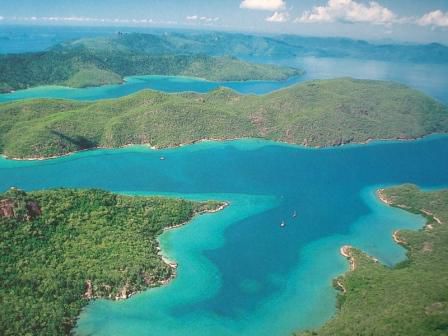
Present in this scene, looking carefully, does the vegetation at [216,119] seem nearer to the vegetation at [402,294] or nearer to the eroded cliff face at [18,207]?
the eroded cliff face at [18,207]

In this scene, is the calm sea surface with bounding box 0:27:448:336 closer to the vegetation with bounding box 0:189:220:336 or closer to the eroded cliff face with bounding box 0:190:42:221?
the vegetation with bounding box 0:189:220:336

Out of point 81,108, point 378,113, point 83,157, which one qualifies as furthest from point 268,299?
point 378,113

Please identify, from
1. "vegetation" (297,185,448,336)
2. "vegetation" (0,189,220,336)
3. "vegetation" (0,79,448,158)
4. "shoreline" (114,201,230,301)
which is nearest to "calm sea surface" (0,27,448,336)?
"shoreline" (114,201,230,301)

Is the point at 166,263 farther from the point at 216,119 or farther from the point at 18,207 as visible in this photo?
the point at 216,119

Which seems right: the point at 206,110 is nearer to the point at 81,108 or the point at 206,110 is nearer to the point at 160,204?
the point at 81,108

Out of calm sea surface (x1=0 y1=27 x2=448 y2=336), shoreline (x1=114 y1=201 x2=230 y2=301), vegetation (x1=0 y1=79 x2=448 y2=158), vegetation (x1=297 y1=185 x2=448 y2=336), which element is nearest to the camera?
vegetation (x1=297 y1=185 x2=448 y2=336)

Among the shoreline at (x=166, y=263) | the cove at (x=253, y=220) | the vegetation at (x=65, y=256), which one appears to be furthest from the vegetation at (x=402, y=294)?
the vegetation at (x=65, y=256)
